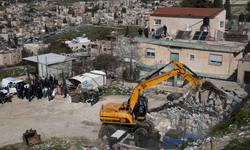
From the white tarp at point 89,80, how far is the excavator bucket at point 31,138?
7913mm

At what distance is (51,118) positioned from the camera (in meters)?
16.8

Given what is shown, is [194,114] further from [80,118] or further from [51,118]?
[51,118]

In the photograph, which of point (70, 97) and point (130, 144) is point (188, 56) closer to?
point (70, 97)

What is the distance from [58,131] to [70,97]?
4865 millimetres

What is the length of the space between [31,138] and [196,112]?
9.11 metres

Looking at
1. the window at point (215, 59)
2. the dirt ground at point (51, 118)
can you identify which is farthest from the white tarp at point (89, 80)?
the window at point (215, 59)

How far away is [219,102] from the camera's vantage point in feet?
49.8

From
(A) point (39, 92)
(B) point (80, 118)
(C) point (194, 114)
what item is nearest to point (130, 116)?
(C) point (194, 114)

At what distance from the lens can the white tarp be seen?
21.2m

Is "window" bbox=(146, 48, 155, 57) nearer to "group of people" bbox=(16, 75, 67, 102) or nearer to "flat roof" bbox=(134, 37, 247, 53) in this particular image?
"flat roof" bbox=(134, 37, 247, 53)

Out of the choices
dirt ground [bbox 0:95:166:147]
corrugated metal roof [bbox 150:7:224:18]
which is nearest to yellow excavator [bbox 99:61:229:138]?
dirt ground [bbox 0:95:166:147]

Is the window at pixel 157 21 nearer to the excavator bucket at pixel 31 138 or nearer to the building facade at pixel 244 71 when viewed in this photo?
the building facade at pixel 244 71

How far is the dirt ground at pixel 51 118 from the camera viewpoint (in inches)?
571

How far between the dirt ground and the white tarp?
1984mm
